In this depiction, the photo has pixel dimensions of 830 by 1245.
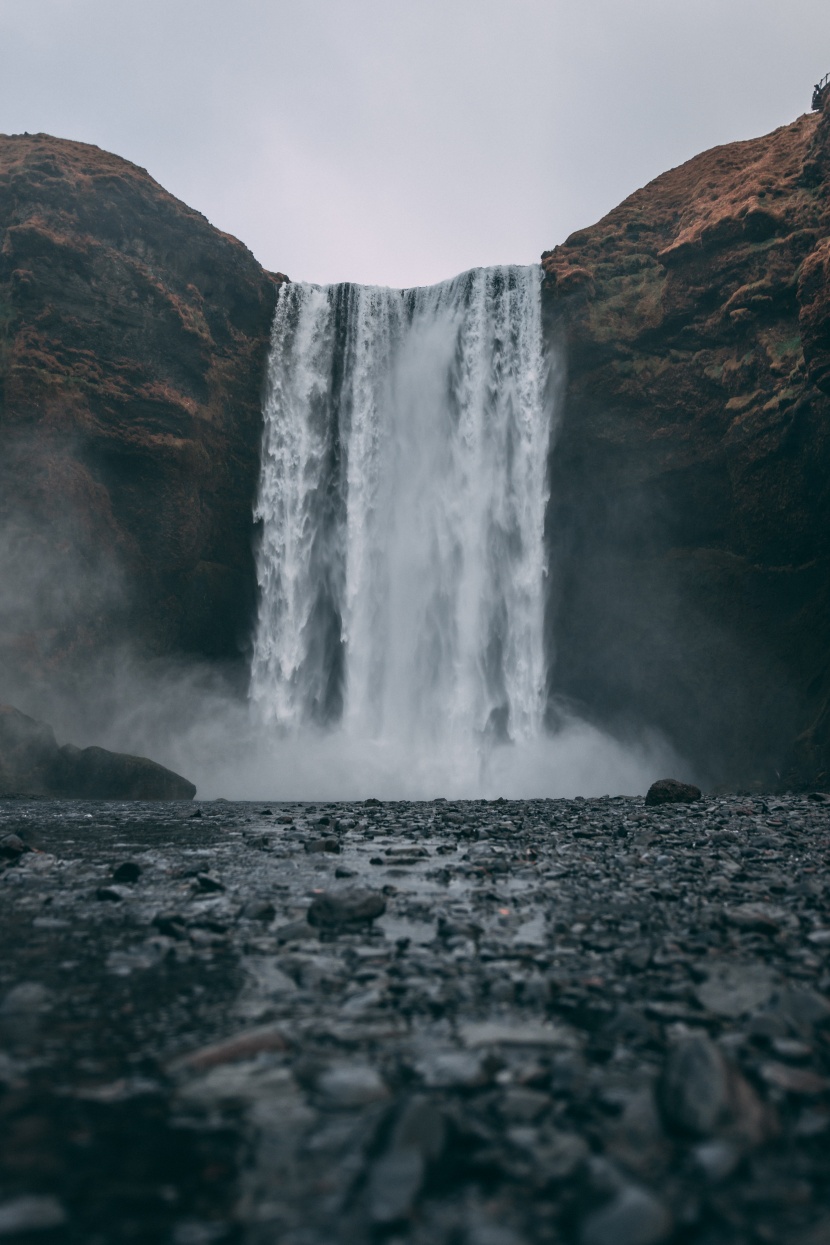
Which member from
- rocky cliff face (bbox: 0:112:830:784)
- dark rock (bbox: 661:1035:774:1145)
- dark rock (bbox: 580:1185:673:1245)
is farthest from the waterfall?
dark rock (bbox: 580:1185:673:1245)

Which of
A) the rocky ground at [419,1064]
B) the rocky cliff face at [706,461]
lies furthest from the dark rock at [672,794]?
the rocky ground at [419,1064]

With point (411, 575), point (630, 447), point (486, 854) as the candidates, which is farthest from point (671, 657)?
point (486, 854)

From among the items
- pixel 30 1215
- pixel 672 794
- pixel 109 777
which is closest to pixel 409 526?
pixel 109 777

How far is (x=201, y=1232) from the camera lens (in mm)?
1448

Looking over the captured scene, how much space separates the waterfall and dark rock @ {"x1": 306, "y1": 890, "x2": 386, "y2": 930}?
20.6 m

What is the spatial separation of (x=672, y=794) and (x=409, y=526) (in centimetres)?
1591

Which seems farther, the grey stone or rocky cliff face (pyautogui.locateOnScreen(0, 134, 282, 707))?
rocky cliff face (pyautogui.locateOnScreen(0, 134, 282, 707))

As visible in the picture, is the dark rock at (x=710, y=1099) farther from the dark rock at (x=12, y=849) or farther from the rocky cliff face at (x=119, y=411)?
the rocky cliff face at (x=119, y=411)

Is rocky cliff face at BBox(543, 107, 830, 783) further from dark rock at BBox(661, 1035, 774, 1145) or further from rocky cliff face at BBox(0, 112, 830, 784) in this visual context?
dark rock at BBox(661, 1035, 774, 1145)

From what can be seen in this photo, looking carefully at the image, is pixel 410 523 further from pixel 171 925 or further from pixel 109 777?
pixel 171 925

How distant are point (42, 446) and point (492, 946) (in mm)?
25252

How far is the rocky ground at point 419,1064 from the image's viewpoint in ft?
5.00

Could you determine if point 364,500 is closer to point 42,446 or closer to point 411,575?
point 411,575

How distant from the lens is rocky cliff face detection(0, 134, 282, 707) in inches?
933
